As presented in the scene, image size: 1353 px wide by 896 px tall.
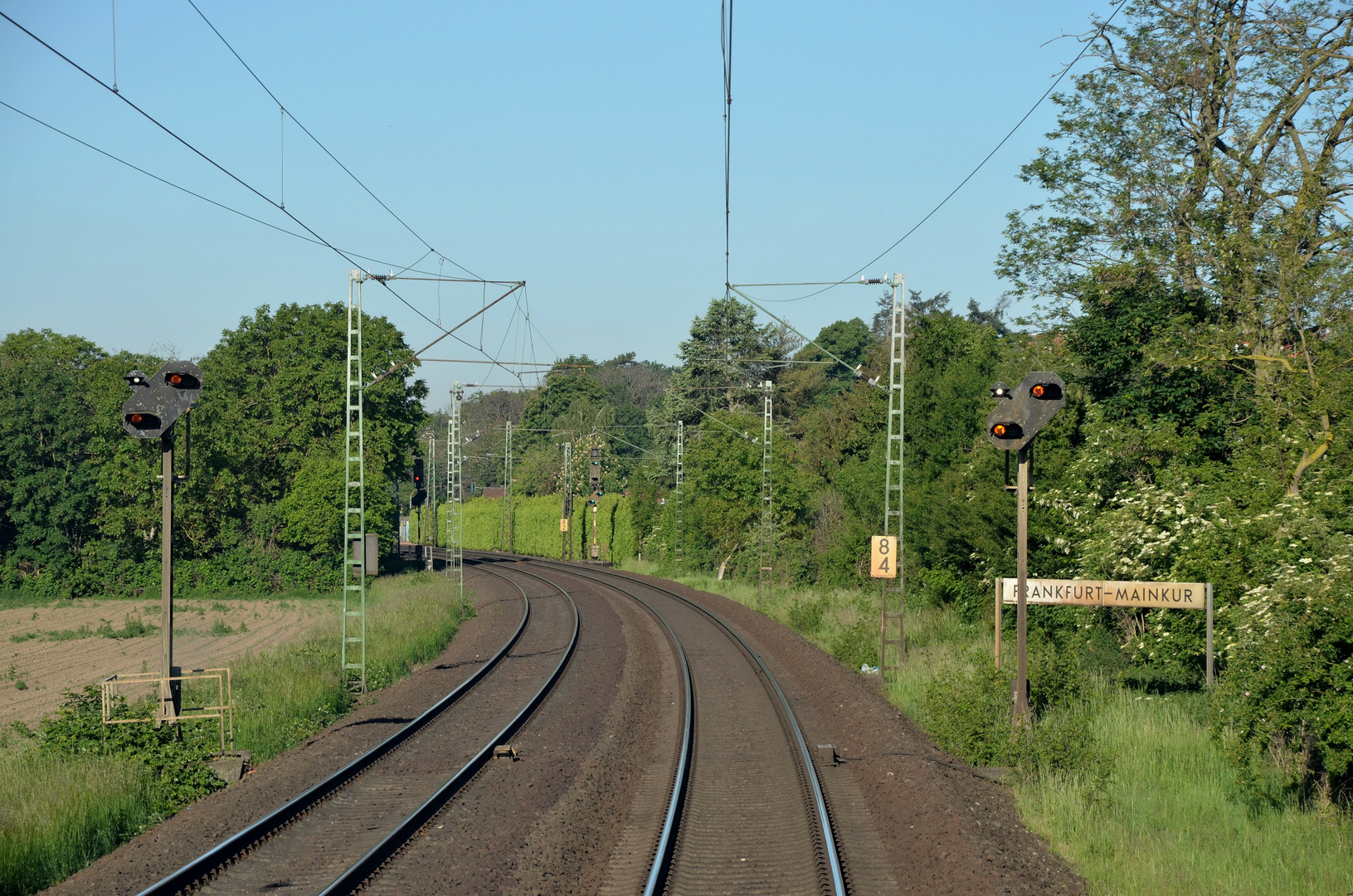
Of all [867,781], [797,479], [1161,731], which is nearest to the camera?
[867,781]

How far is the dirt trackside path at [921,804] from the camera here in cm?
847

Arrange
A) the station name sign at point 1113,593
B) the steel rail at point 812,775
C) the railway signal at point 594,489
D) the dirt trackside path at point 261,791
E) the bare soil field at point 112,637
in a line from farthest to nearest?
the railway signal at point 594,489, the bare soil field at point 112,637, the station name sign at point 1113,593, the dirt trackside path at point 261,791, the steel rail at point 812,775

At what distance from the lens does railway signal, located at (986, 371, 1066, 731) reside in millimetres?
11930

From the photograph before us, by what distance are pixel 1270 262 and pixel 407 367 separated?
1614 inches

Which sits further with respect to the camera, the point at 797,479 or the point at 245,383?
the point at 245,383

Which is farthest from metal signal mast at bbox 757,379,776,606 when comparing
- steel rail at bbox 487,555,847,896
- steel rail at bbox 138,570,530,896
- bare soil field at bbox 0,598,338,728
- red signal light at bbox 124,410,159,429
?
red signal light at bbox 124,410,159,429

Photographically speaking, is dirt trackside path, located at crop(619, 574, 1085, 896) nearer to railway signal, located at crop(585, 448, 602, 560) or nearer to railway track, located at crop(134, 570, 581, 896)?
railway track, located at crop(134, 570, 581, 896)

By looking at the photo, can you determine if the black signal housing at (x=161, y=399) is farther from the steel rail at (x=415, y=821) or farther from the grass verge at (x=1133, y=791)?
the grass verge at (x=1133, y=791)

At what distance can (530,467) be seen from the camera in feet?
296

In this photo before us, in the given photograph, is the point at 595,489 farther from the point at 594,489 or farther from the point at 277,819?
the point at 277,819

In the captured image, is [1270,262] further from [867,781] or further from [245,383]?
[245,383]

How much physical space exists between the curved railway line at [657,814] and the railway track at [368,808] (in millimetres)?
19

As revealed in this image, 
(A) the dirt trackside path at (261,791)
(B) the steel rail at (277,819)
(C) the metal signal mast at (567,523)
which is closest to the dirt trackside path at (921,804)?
(B) the steel rail at (277,819)

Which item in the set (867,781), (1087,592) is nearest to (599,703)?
(867,781)
